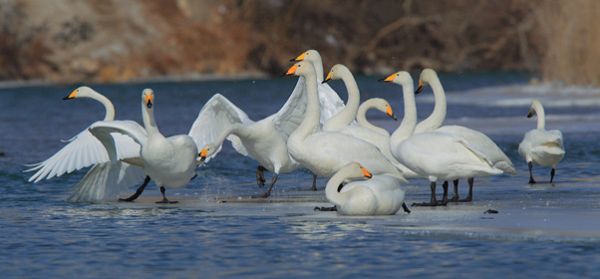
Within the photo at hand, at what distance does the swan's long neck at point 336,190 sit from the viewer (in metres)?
11.2

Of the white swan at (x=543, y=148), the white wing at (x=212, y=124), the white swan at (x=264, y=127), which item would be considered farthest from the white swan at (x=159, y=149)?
the white swan at (x=543, y=148)

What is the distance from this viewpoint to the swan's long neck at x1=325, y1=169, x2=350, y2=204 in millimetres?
11172

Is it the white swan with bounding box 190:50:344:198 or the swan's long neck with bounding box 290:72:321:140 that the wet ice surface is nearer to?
the white swan with bounding box 190:50:344:198

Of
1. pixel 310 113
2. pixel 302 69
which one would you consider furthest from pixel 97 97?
pixel 310 113

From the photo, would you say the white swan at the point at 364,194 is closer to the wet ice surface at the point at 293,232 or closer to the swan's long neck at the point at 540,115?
the wet ice surface at the point at 293,232

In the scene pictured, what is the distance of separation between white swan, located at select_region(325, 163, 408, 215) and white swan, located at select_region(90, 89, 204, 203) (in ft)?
6.29

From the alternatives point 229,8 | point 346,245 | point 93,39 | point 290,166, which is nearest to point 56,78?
point 93,39

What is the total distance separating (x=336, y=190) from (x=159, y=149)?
2101mm

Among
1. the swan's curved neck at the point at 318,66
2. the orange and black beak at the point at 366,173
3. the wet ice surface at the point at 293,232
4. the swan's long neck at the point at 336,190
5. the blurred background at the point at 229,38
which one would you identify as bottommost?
the wet ice surface at the point at 293,232

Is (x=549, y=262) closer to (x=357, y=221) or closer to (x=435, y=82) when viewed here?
(x=357, y=221)

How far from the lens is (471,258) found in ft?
30.1

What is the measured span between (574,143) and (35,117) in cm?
1752

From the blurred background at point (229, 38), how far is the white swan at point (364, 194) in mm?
49322

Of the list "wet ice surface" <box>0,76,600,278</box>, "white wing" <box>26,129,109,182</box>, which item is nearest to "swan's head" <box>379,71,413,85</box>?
"wet ice surface" <box>0,76,600,278</box>
